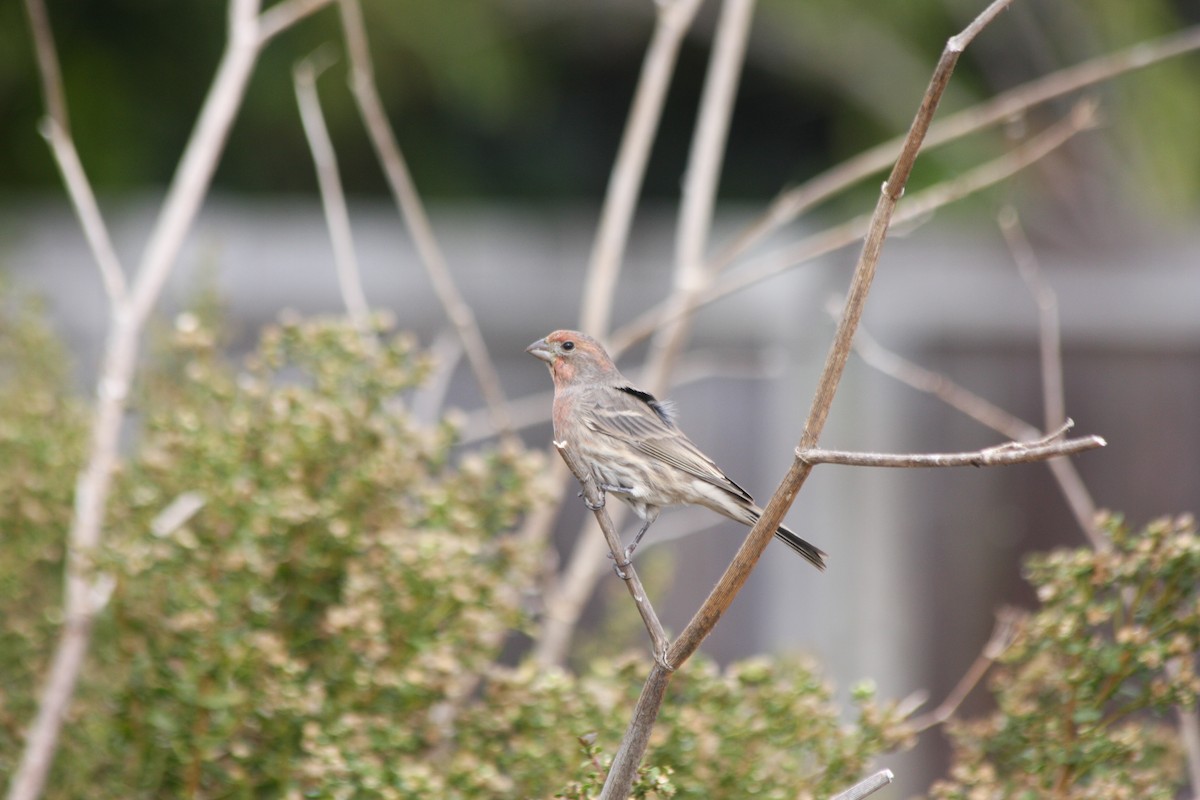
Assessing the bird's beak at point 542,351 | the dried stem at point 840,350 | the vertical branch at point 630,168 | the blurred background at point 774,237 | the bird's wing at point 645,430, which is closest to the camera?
the dried stem at point 840,350

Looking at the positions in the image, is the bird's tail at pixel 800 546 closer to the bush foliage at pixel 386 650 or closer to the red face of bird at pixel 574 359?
the bush foliage at pixel 386 650

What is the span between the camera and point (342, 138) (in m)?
8.53

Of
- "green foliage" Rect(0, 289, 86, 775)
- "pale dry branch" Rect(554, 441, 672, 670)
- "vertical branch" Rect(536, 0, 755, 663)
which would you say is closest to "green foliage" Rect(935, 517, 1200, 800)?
"pale dry branch" Rect(554, 441, 672, 670)

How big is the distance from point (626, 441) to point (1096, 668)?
138cm

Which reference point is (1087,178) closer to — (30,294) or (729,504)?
(729,504)

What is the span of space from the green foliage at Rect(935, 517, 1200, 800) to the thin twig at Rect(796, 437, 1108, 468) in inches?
28.8

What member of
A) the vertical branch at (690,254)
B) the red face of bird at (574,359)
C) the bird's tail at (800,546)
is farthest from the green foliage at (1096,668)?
the red face of bird at (574,359)

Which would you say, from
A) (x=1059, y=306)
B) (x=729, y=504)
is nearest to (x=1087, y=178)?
A: (x=1059, y=306)

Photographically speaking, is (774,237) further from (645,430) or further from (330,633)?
(330,633)

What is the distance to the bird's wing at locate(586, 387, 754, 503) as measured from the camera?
3.26 metres

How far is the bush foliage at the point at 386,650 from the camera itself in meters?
2.29

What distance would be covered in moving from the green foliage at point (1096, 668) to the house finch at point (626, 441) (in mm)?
861

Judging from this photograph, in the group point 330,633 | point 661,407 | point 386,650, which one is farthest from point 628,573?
point 661,407

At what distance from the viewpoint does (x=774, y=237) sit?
783 centimetres
